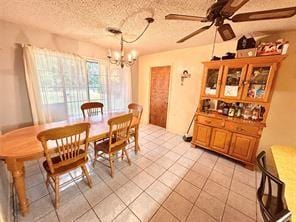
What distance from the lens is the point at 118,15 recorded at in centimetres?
174

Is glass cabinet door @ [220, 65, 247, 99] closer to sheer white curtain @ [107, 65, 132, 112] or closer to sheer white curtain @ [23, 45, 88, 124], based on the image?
sheer white curtain @ [107, 65, 132, 112]

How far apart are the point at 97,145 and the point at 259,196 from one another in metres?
2.07

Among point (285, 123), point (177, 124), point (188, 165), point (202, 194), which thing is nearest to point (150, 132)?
point (177, 124)

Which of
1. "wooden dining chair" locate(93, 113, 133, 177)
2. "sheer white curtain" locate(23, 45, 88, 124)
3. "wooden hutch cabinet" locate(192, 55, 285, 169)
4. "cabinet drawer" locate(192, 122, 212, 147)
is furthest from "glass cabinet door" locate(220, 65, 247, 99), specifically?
"sheer white curtain" locate(23, 45, 88, 124)

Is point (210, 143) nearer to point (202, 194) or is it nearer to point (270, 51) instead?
point (202, 194)

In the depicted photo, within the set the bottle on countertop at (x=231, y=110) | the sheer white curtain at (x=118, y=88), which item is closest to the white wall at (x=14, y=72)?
the sheer white curtain at (x=118, y=88)

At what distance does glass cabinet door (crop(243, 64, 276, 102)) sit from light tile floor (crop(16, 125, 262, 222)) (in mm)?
1300

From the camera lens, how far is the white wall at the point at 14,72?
2.08m

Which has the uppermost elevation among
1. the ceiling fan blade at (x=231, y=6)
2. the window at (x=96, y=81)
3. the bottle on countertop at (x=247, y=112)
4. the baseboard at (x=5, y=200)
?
the ceiling fan blade at (x=231, y=6)

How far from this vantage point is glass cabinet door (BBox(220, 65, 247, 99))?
2332mm

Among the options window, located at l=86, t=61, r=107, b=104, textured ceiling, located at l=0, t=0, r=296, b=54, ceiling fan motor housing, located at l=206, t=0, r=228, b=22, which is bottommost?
window, located at l=86, t=61, r=107, b=104

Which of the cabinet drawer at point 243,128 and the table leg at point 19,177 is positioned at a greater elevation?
the cabinet drawer at point 243,128

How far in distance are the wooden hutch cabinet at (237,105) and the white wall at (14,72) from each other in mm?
3265

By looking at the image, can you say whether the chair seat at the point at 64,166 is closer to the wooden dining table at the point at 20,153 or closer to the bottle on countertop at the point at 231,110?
the wooden dining table at the point at 20,153
